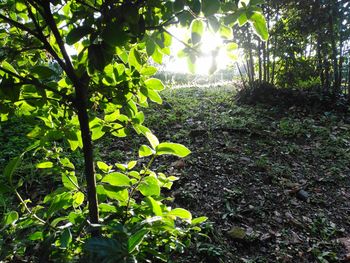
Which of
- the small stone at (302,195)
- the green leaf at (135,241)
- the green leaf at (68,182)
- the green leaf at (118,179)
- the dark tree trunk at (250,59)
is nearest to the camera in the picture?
the green leaf at (135,241)

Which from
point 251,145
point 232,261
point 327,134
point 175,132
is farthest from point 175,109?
point 232,261

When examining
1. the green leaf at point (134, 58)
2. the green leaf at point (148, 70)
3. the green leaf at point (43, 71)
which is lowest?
the green leaf at point (148, 70)

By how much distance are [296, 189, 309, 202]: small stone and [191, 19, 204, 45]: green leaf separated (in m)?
2.41

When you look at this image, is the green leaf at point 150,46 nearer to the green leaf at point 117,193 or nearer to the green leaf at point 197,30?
the green leaf at point 197,30

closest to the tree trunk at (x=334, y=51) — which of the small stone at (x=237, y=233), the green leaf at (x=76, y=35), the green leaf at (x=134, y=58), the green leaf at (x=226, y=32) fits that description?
the small stone at (x=237, y=233)

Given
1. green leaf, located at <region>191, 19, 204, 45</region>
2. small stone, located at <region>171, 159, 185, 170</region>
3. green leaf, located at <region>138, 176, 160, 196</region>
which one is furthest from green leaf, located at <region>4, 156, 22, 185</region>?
small stone, located at <region>171, 159, 185, 170</region>

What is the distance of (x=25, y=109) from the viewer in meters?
0.95

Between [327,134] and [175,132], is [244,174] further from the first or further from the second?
[327,134]

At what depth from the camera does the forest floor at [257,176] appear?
6.81 feet

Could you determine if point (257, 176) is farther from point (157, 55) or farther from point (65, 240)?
point (65, 240)

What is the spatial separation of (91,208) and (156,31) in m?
0.53

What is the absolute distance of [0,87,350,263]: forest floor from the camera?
2.08m

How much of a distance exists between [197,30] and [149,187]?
46 centimetres

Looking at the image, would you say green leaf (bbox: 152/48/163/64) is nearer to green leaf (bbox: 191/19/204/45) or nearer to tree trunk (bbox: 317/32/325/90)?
green leaf (bbox: 191/19/204/45)
